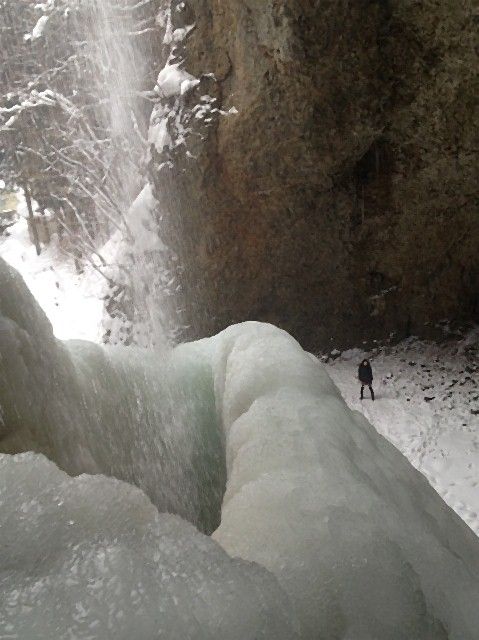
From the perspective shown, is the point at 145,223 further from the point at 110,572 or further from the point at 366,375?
the point at 110,572

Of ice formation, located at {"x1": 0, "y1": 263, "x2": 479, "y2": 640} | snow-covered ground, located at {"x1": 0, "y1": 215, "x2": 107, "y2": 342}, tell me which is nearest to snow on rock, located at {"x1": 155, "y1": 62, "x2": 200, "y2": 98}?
snow-covered ground, located at {"x1": 0, "y1": 215, "x2": 107, "y2": 342}

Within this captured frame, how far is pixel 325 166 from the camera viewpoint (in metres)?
10.6

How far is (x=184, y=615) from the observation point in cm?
85

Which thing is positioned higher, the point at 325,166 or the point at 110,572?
the point at 325,166

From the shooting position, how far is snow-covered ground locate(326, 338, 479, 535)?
7.08m

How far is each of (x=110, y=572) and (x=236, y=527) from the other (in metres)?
0.60

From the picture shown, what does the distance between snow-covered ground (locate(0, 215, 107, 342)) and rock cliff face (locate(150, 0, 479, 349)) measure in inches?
127

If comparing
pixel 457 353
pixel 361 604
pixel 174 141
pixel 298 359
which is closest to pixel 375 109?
pixel 174 141

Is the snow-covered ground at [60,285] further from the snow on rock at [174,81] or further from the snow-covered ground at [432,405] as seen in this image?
the snow-covered ground at [432,405]

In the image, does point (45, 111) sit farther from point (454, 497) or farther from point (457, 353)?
point (454, 497)

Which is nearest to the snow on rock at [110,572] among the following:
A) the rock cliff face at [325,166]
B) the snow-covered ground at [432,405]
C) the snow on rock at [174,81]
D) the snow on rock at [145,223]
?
the snow-covered ground at [432,405]

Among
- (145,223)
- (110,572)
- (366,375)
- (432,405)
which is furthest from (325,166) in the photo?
(110,572)

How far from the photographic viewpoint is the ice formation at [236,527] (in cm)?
85

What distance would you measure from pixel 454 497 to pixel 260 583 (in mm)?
6552
